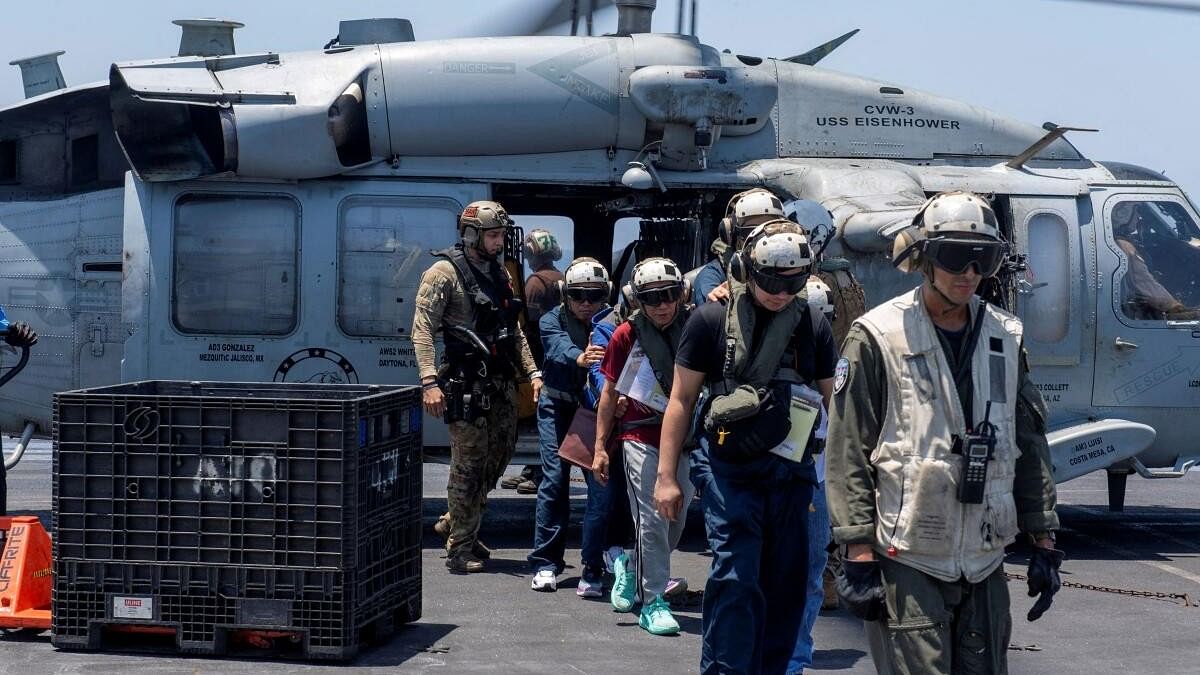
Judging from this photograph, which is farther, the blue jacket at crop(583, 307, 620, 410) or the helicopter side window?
the helicopter side window

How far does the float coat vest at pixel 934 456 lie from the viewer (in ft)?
14.5

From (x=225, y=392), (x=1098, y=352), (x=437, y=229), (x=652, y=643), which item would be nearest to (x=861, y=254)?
(x=1098, y=352)

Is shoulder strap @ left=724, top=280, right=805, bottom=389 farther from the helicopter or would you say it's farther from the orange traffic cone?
the helicopter

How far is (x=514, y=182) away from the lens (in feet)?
33.1

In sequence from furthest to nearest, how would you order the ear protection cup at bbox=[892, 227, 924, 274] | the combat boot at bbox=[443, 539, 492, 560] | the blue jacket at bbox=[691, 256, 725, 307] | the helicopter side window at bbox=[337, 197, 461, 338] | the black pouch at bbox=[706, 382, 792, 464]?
the helicopter side window at bbox=[337, 197, 461, 338] < the combat boot at bbox=[443, 539, 492, 560] < the blue jacket at bbox=[691, 256, 725, 307] < the black pouch at bbox=[706, 382, 792, 464] < the ear protection cup at bbox=[892, 227, 924, 274]

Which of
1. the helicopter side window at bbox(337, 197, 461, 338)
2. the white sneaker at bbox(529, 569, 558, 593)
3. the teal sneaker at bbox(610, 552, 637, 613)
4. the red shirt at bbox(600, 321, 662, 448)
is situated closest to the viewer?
the red shirt at bbox(600, 321, 662, 448)

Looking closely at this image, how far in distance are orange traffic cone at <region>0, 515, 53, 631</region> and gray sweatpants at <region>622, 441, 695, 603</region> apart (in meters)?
2.73

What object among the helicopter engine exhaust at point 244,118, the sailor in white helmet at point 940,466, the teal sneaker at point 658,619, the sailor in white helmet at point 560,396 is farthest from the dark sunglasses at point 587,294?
the sailor in white helmet at point 940,466

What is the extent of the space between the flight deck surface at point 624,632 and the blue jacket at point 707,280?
166 cm

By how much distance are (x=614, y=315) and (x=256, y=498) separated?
237 centimetres

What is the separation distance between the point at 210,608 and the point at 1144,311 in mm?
6600

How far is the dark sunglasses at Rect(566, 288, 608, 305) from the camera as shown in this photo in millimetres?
8500

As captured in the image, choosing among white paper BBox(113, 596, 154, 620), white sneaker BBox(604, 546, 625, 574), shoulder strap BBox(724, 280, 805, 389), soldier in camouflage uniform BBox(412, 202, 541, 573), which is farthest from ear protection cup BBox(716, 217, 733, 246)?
white paper BBox(113, 596, 154, 620)

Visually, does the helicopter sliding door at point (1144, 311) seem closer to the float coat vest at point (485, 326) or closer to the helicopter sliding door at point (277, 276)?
the float coat vest at point (485, 326)
